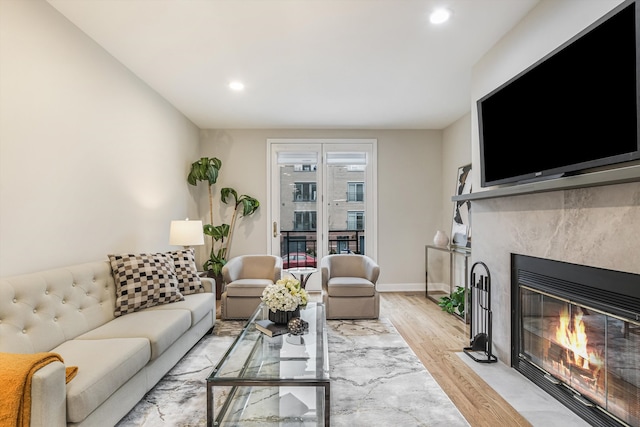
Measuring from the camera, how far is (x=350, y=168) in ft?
18.6

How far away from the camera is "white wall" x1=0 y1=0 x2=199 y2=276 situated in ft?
6.84

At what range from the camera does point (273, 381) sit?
1744 millimetres

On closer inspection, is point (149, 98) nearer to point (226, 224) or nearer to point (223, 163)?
point (223, 163)

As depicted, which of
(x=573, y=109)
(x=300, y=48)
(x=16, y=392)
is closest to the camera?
(x=16, y=392)

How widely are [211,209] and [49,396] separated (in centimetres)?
393

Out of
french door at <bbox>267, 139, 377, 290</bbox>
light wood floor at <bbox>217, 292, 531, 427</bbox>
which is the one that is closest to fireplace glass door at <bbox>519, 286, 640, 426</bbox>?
light wood floor at <bbox>217, 292, 531, 427</bbox>

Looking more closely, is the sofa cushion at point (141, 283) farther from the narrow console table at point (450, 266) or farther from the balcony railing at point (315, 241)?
the narrow console table at point (450, 266)

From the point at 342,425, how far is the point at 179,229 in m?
2.72

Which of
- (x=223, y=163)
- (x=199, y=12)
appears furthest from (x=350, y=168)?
(x=199, y=12)

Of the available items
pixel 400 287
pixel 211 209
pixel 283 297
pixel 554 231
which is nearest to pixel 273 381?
pixel 283 297

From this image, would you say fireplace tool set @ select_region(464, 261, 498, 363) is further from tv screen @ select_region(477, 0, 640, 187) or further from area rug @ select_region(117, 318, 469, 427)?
tv screen @ select_region(477, 0, 640, 187)

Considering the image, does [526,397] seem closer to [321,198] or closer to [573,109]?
[573,109]

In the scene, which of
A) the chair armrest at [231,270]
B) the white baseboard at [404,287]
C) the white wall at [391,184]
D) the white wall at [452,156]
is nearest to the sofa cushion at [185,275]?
the chair armrest at [231,270]

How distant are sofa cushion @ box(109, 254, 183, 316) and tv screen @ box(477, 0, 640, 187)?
2894 millimetres
